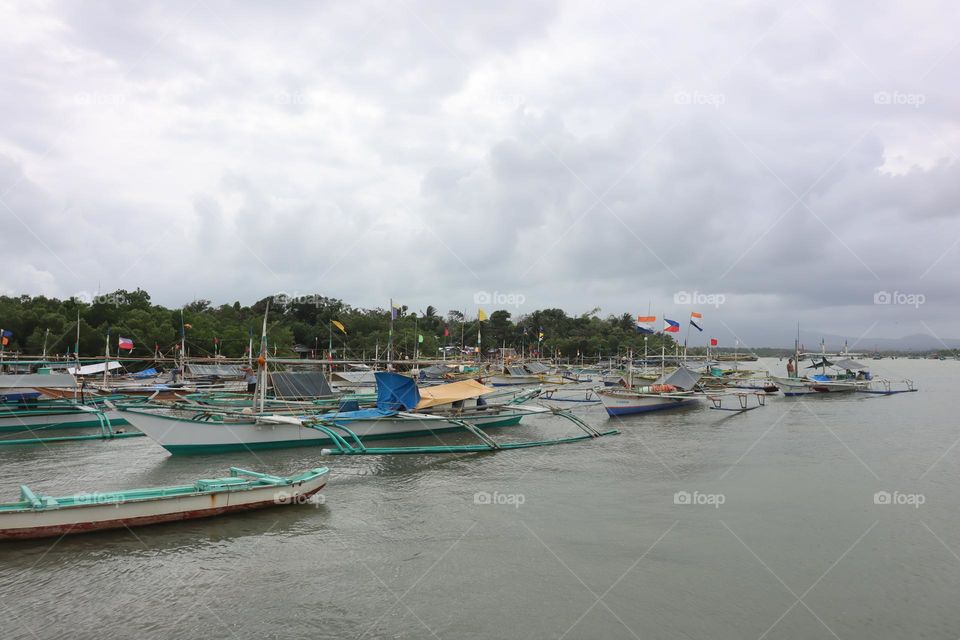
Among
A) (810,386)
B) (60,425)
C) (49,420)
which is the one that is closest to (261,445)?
(60,425)

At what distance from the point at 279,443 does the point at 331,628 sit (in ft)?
43.5

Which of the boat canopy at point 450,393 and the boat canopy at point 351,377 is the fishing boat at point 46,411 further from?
the boat canopy at point 351,377

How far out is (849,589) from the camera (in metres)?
9.83

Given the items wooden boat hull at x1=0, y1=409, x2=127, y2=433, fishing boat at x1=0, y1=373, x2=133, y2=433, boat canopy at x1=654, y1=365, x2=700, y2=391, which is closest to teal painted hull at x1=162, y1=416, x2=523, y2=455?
wooden boat hull at x1=0, y1=409, x2=127, y2=433

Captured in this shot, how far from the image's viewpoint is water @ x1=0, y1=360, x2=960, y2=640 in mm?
8594

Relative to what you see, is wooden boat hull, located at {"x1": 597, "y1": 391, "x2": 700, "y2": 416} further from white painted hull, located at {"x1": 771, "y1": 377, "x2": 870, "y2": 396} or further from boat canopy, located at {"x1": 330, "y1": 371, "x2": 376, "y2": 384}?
boat canopy, located at {"x1": 330, "y1": 371, "x2": 376, "y2": 384}

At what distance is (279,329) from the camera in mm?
71562

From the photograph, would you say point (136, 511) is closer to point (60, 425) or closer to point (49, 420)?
point (60, 425)

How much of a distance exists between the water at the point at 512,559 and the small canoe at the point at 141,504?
0.27 m

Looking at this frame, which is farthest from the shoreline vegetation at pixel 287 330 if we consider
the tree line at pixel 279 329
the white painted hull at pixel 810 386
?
the white painted hull at pixel 810 386

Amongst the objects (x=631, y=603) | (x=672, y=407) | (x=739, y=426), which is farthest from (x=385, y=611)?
(x=672, y=407)

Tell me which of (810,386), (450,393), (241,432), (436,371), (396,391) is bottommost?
(241,432)

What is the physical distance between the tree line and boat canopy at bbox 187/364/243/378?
2.91 m

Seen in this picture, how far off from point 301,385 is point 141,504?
18756 millimetres
